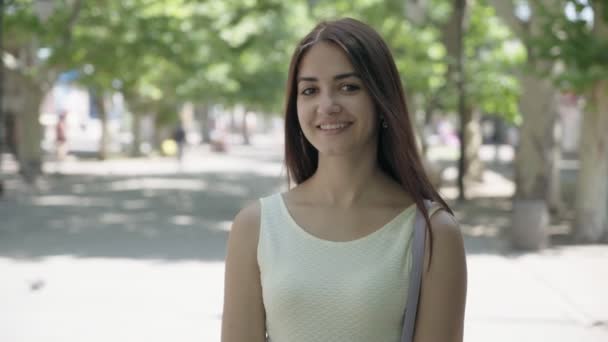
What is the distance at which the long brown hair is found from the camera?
2287mm

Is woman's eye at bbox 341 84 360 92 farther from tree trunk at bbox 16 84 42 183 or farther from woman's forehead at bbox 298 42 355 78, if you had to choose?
tree trunk at bbox 16 84 42 183

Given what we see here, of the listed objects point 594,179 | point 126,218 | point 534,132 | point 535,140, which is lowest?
point 126,218

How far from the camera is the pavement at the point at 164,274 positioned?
7.84 metres

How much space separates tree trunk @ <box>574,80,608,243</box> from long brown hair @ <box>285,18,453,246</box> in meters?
12.1

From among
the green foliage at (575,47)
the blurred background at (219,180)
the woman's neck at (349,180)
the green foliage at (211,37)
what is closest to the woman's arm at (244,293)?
the woman's neck at (349,180)

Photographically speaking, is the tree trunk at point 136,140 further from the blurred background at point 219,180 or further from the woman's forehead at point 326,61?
the woman's forehead at point 326,61

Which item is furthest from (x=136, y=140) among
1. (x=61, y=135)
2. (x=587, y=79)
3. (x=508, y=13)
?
(x=587, y=79)

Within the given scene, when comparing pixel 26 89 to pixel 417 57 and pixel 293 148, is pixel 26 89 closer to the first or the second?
pixel 417 57

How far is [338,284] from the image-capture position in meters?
2.25

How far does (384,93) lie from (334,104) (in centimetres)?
13

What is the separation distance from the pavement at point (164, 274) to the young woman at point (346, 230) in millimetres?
1040

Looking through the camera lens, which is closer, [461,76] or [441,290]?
[441,290]

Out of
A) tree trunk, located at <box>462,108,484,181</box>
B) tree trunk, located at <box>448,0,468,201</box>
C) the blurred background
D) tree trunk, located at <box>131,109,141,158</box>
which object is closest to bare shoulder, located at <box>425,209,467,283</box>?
the blurred background

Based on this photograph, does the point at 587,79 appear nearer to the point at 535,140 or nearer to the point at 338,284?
the point at 535,140
